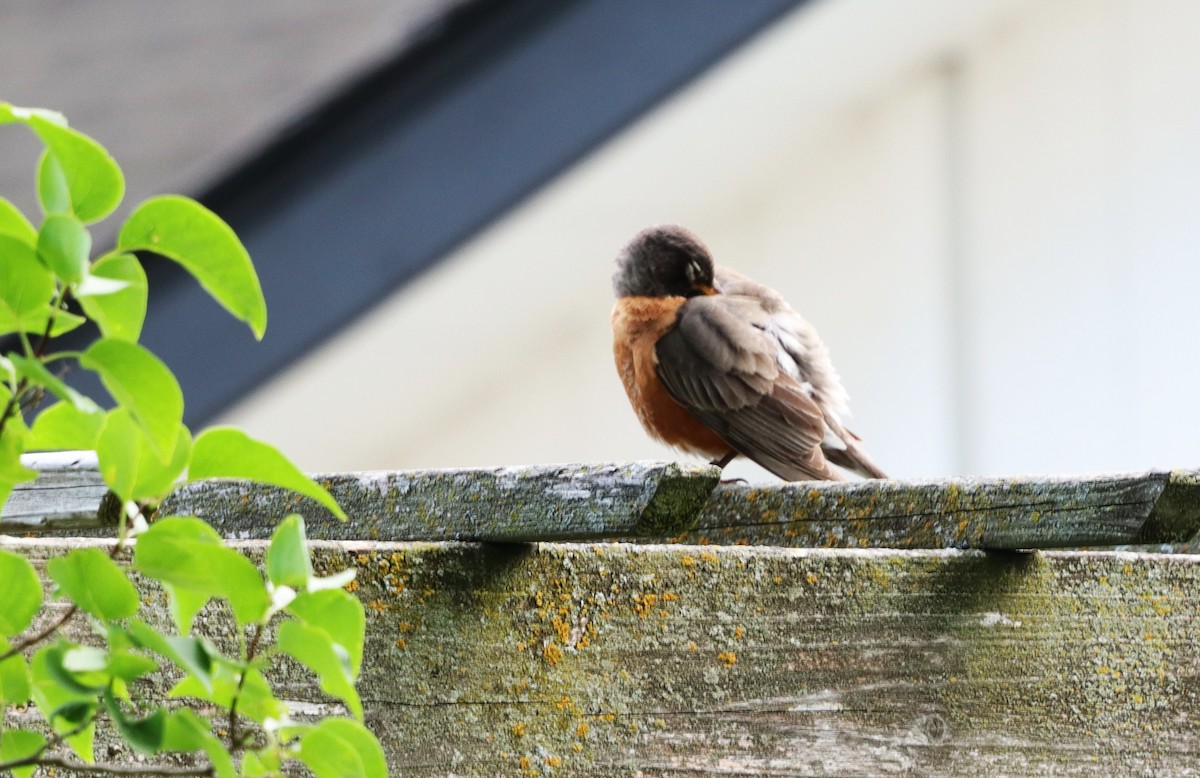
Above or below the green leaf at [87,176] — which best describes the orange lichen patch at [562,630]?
below

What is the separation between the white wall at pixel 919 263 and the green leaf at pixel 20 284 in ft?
9.10

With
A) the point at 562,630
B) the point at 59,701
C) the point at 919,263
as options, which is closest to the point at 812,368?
the point at 919,263

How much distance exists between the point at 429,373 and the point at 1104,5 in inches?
76.9

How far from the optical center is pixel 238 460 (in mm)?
547

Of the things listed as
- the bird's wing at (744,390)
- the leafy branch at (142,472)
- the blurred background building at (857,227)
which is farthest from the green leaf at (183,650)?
the blurred background building at (857,227)

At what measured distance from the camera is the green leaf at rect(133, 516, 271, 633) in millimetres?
515

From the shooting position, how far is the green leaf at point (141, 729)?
1.64ft

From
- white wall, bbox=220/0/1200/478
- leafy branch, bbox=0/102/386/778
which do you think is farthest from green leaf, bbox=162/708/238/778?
white wall, bbox=220/0/1200/478

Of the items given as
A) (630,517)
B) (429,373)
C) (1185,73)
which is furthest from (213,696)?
(1185,73)

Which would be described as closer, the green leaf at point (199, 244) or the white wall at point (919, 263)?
the green leaf at point (199, 244)

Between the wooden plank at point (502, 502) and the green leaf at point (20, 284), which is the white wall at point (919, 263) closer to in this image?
the wooden plank at point (502, 502)

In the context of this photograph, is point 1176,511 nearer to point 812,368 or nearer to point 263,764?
point 263,764

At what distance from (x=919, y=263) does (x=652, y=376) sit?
144cm

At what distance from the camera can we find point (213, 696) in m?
0.54
